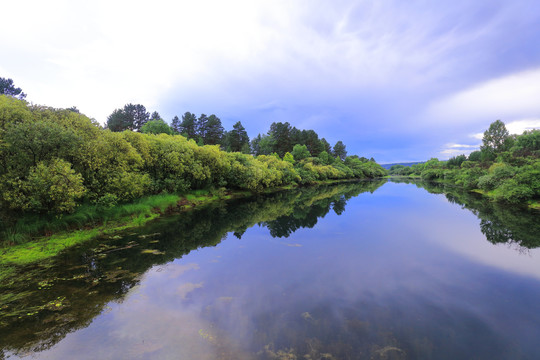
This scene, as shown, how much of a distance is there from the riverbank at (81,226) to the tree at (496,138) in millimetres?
93785

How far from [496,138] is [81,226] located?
103m

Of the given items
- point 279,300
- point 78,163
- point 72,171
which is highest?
point 78,163

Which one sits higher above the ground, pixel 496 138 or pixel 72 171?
pixel 496 138

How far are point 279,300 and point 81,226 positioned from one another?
16.3m

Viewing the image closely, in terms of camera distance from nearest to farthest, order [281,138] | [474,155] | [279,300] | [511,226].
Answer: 1. [279,300]
2. [511,226]
3. [281,138]
4. [474,155]

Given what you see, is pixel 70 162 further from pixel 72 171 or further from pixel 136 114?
pixel 136 114

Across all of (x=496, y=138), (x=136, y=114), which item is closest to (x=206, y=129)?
(x=136, y=114)

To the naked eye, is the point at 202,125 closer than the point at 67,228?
No

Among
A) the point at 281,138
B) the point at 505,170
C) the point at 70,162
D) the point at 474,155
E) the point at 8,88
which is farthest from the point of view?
the point at 474,155

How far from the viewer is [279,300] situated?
27.7 ft

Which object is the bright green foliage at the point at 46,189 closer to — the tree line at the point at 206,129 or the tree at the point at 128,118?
the tree line at the point at 206,129

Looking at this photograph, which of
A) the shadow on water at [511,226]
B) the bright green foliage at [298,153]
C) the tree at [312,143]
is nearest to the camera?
the shadow on water at [511,226]

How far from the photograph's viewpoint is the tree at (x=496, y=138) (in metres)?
66.9

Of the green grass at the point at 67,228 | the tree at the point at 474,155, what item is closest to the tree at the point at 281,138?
the green grass at the point at 67,228
